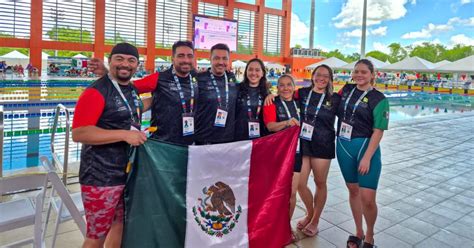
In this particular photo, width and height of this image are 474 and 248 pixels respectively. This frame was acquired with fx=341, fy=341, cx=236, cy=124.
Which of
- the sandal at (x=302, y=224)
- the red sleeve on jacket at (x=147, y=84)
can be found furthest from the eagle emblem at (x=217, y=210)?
the sandal at (x=302, y=224)

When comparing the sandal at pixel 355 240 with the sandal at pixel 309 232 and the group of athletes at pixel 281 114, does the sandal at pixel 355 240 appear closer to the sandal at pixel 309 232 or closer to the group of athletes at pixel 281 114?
the group of athletes at pixel 281 114

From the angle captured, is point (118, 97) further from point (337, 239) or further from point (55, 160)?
point (337, 239)

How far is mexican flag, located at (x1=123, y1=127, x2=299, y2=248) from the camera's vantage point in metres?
1.95

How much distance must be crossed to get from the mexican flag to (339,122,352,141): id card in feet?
1.35

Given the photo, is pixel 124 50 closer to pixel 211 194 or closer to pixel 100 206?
pixel 100 206

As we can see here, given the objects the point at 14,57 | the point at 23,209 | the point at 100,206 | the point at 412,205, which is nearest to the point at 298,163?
the point at 100,206

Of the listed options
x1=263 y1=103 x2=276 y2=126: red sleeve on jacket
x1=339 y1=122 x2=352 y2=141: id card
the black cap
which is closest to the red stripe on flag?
x1=263 y1=103 x2=276 y2=126: red sleeve on jacket

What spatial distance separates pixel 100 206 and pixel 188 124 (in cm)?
93

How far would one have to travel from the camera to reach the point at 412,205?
12.6 feet

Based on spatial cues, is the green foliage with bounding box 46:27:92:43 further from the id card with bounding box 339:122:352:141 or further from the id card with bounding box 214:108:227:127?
the id card with bounding box 339:122:352:141

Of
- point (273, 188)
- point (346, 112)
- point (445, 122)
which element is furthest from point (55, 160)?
point (445, 122)

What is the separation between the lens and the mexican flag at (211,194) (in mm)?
1946

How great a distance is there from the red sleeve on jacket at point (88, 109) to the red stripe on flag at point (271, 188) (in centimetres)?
106

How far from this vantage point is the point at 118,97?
1858 mm
